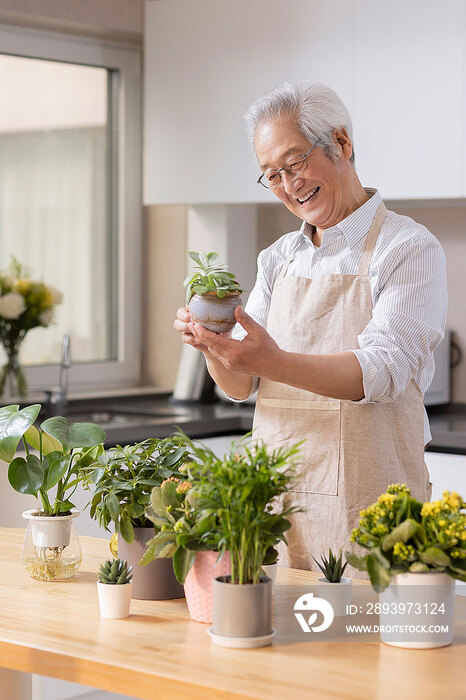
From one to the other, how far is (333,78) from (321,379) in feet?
6.17

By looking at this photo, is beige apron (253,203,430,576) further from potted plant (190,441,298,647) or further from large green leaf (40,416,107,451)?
potted plant (190,441,298,647)

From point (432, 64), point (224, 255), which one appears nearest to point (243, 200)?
point (224, 255)

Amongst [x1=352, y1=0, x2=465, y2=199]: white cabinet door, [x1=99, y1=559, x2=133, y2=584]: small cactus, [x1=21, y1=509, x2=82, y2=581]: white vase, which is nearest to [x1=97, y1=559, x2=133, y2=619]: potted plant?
[x1=99, y1=559, x2=133, y2=584]: small cactus


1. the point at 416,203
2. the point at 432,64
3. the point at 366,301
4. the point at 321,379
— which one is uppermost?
the point at 432,64

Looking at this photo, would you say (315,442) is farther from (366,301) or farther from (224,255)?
(224,255)

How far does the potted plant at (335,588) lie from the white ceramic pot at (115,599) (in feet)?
0.88

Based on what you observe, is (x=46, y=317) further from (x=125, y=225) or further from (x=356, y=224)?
(x=356, y=224)

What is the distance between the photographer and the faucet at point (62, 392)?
371 centimetres

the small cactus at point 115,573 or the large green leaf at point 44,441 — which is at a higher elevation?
the large green leaf at point 44,441

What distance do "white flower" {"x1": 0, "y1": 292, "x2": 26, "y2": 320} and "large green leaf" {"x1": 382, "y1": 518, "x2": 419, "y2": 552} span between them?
2580mm

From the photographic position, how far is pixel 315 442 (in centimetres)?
207

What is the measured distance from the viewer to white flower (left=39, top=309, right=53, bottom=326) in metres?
3.81

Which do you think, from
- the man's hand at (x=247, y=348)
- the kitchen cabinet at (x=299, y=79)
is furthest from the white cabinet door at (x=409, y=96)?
the man's hand at (x=247, y=348)

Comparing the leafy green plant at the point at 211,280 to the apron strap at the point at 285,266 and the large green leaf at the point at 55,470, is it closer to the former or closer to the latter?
the large green leaf at the point at 55,470
